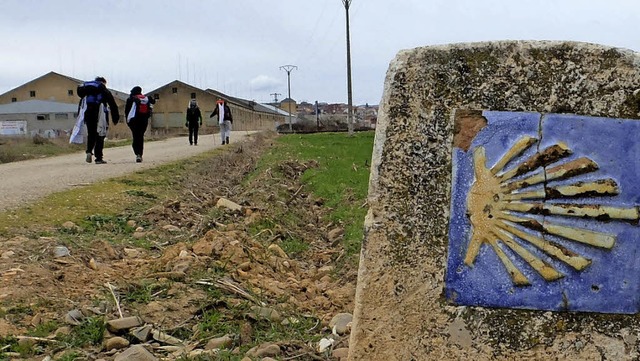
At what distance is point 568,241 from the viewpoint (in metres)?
2.84

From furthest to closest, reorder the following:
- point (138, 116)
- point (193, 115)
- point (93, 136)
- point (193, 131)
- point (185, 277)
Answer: point (193, 131) < point (193, 115) < point (138, 116) < point (93, 136) < point (185, 277)

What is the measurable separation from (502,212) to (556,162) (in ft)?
1.00

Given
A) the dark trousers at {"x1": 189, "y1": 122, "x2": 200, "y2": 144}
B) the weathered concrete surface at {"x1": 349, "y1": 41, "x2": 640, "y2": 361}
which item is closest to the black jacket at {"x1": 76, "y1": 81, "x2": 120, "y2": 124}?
the dark trousers at {"x1": 189, "y1": 122, "x2": 200, "y2": 144}

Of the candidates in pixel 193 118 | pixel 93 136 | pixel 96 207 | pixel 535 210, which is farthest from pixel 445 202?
pixel 193 118

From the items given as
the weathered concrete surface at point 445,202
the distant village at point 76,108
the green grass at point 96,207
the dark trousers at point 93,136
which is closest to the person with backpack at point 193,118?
the dark trousers at point 93,136

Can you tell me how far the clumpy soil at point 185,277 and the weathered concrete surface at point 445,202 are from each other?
688 millimetres

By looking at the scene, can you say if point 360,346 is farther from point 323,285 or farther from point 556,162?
point 323,285

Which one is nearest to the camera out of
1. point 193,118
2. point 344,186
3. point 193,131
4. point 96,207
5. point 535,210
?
point 535,210

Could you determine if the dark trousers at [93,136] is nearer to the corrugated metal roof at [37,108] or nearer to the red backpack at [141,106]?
the red backpack at [141,106]

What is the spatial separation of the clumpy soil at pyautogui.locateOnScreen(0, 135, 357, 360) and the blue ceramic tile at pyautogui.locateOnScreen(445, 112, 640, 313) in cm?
98

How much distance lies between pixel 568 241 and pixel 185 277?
8.12ft

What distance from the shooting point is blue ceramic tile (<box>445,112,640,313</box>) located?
2.84 meters

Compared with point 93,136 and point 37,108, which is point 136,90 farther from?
point 37,108

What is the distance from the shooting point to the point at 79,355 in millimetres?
3303
